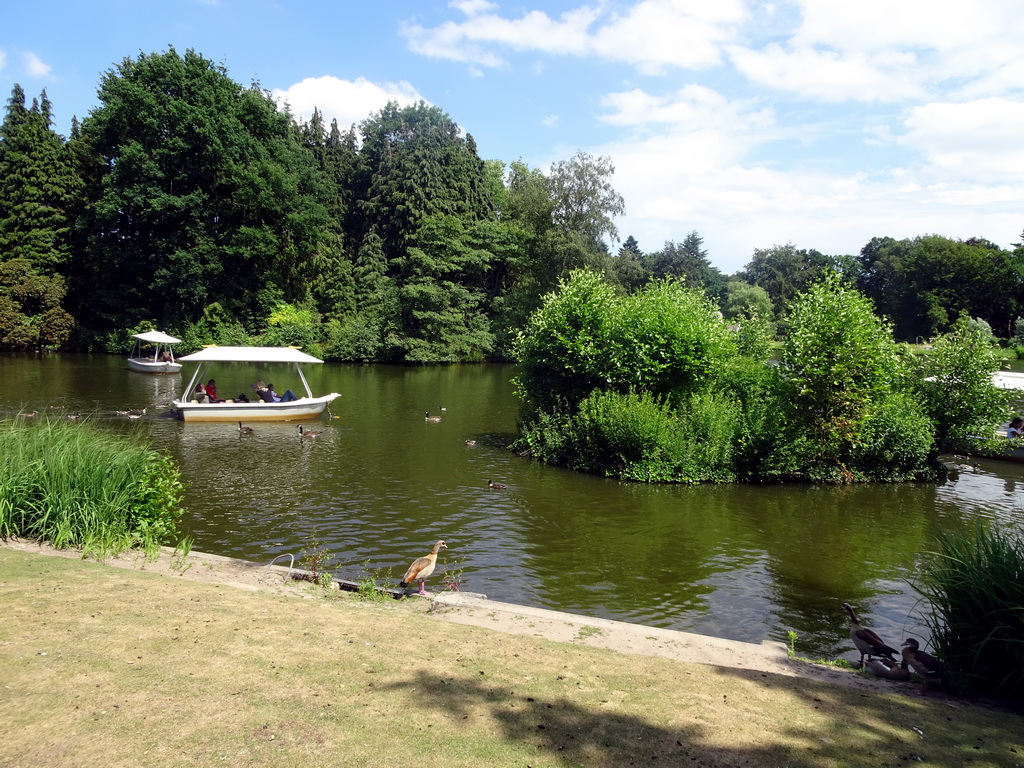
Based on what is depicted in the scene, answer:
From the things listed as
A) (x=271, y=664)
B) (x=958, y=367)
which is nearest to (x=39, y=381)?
(x=271, y=664)

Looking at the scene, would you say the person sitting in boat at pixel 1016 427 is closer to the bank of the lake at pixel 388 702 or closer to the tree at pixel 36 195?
the bank of the lake at pixel 388 702

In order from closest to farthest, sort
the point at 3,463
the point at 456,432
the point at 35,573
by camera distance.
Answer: the point at 35,573
the point at 3,463
the point at 456,432

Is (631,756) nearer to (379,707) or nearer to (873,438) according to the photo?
(379,707)

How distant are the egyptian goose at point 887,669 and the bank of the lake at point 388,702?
0.74m

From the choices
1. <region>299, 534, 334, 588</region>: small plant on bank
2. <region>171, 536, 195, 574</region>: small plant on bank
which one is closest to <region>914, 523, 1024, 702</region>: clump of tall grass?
<region>299, 534, 334, 588</region>: small plant on bank

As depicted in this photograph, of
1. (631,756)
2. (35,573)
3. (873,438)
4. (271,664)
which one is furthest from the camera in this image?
(873,438)

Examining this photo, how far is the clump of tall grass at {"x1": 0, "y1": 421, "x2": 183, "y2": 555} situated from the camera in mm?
10227

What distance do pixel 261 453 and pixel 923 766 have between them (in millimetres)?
19918

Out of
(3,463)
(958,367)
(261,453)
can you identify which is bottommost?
(261,453)

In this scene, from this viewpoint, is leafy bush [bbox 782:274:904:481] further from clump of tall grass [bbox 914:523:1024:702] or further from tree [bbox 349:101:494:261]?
tree [bbox 349:101:494:261]

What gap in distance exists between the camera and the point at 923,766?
5102 millimetres

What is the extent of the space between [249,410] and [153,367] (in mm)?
19597

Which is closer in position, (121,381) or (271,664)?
(271,664)

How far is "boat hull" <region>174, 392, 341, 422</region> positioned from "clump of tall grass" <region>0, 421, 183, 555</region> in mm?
15119
